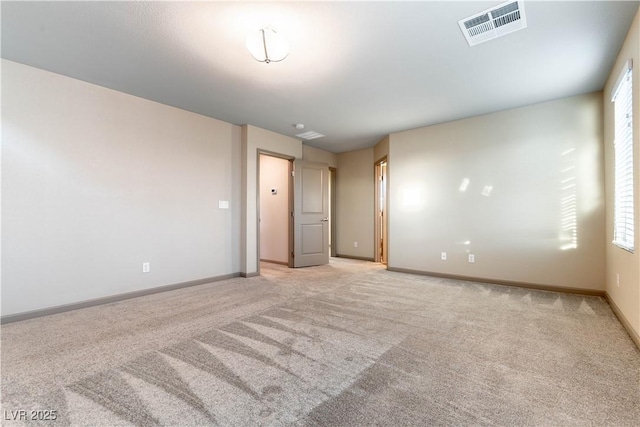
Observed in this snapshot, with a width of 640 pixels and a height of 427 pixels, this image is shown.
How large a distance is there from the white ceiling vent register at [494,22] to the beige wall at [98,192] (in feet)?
11.6

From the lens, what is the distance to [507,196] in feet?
12.9

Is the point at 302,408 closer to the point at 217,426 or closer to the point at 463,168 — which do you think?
the point at 217,426

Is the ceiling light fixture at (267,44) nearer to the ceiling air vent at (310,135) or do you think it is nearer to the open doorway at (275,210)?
the ceiling air vent at (310,135)

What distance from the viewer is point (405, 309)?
294 centimetres

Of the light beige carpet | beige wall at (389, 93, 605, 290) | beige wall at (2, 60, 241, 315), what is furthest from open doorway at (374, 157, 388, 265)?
beige wall at (2, 60, 241, 315)

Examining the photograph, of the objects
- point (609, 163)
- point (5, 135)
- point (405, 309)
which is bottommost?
point (405, 309)

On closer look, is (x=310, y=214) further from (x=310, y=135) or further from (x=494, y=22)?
(x=494, y=22)

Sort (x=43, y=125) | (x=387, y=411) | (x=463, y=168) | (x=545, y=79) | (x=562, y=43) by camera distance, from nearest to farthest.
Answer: (x=387, y=411) < (x=562, y=43) < (x=43, y=125) < (x=545, y=79) < (x=463, y=168)

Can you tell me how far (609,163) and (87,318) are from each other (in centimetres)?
576

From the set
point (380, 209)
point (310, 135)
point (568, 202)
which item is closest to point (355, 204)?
point (380, 209)

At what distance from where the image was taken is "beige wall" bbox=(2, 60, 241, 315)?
2.69 m

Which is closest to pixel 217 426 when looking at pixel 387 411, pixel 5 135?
pixel 387 411

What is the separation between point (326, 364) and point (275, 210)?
4487 millimetres

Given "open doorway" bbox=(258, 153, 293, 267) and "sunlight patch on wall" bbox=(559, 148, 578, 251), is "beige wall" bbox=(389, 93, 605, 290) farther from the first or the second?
"open doorway" bbox=(258, 153, 293, 267)
